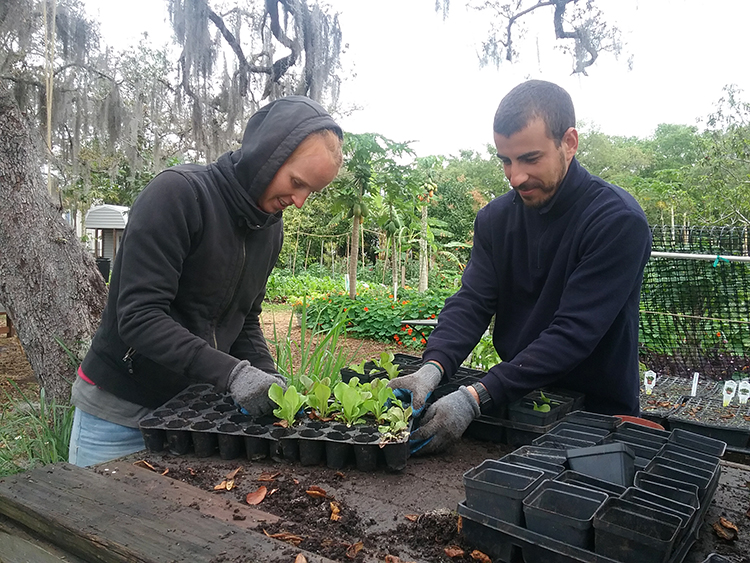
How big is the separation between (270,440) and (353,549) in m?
0.53

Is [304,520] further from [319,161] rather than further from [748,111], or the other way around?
[748,111]

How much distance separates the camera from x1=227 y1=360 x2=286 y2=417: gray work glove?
1.52 meters

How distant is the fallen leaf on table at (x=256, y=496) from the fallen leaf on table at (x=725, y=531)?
3.03 ft

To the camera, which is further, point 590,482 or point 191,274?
point 191,274

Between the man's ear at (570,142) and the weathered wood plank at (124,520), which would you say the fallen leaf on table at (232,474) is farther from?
the man's ear at (570,142)

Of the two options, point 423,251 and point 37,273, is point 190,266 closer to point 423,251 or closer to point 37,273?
point 37,273

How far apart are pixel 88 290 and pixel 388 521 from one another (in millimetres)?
2737

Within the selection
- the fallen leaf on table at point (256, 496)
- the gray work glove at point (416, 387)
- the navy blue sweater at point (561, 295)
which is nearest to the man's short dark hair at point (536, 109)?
the navy blue sweater at point (561, 295)

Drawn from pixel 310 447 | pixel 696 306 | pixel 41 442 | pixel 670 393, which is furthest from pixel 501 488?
pixel 696 306

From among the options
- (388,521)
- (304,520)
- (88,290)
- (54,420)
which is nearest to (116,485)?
(304,520)

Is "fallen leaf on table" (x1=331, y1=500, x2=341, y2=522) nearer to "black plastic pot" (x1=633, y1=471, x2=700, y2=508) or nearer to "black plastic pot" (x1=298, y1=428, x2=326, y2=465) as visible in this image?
"black plastic pot" (x1=298, y1=428, x2=326, y2=465)

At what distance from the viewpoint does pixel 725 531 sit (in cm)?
105

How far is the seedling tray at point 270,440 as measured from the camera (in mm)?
1385

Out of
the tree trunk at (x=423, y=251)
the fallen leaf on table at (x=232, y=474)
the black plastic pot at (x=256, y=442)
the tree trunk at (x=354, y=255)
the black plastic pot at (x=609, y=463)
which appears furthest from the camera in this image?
the tree trunk at (x=423, y=251)
